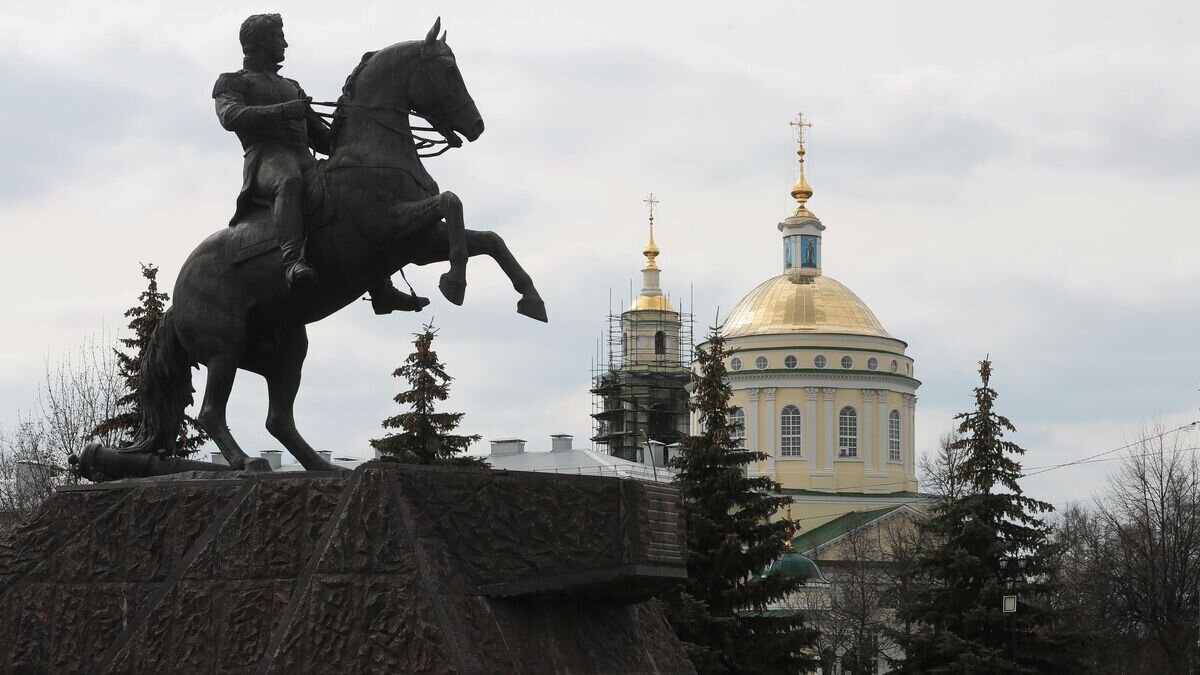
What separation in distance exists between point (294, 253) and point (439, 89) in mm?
1210

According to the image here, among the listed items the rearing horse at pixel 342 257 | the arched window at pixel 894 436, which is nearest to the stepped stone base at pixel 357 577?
the rearing horse at pixel 342 257

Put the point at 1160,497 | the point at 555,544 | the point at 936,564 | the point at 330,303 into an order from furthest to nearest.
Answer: the point at 1160,497
the point at 936,564
the point at 330,303
the point at 555,544

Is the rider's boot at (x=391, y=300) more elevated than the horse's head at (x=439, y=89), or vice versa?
the horse's head at (x=439, y=89)

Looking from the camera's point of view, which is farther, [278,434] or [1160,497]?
[1160,497]

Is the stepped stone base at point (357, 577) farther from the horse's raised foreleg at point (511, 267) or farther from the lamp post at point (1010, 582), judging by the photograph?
the lamp post at point (1010, 582)

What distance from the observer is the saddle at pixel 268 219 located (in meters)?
10.3

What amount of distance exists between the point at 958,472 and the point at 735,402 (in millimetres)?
42335

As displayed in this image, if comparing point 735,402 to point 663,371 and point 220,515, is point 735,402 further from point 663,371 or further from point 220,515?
point 220,515

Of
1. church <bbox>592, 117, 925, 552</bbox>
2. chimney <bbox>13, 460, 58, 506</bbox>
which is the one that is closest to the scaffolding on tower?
church <bbox>592, 117, 925, 552</bbox>

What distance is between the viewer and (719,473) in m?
28.5

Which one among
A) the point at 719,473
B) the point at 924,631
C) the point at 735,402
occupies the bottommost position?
the point at 924,631

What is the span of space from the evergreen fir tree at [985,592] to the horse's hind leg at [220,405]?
19.9 meters

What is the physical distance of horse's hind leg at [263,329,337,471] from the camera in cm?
1088

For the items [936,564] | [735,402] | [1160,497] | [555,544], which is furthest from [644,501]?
[735,402]
